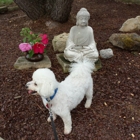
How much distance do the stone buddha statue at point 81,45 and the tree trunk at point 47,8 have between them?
2120mm

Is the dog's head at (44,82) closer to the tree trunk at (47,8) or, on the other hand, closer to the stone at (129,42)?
the stone at (129,42)

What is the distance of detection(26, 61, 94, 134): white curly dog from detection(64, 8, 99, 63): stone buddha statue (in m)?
1.03

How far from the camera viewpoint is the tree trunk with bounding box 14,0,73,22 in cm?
579

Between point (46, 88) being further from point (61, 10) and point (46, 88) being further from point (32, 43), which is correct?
point (61, 10)

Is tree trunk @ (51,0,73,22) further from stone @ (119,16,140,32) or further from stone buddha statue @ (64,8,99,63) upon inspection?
stone buddha statue @ (64,8,99,63)

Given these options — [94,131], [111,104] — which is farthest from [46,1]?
[94,131]

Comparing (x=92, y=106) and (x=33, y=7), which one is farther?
(x=33, y=7)

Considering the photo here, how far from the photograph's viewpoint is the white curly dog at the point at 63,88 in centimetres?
217

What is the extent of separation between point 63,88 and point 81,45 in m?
1.61

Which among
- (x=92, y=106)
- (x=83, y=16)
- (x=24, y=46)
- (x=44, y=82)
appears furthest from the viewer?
(x=24, y=46)

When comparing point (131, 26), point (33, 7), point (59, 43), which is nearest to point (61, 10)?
point (33, 7)

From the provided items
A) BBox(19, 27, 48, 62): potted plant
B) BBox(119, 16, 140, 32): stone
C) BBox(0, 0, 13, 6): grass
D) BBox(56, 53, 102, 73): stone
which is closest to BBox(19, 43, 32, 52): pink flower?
BBox(19, 27, 48, 62): potted plant

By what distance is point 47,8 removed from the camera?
613cm

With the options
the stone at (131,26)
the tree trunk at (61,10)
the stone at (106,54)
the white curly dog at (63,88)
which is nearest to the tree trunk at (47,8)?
the tree trunk at (61,10)
